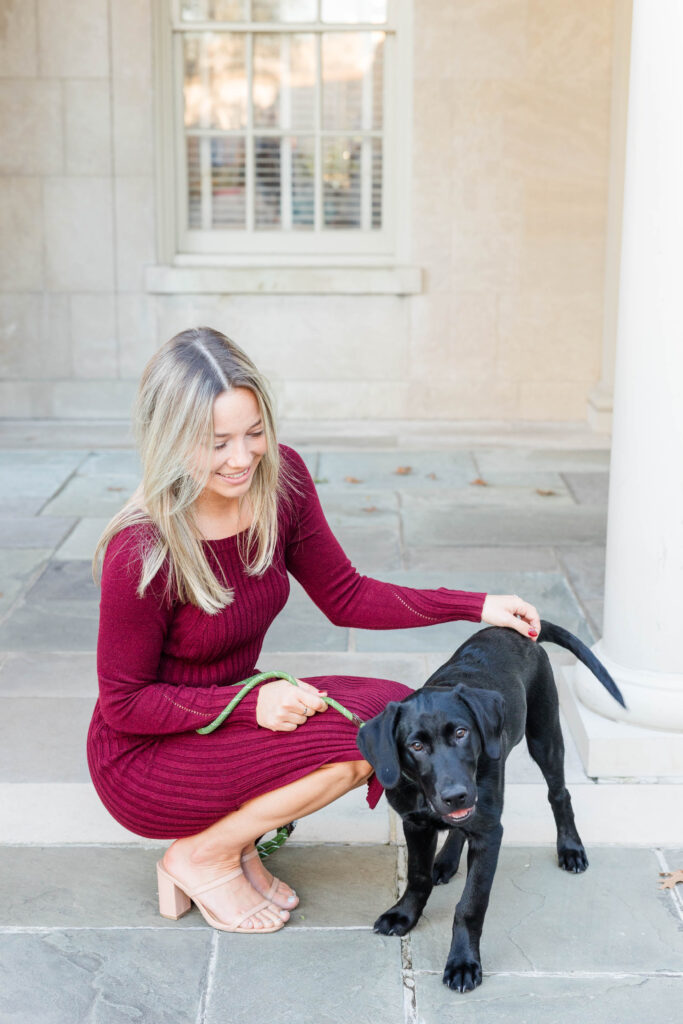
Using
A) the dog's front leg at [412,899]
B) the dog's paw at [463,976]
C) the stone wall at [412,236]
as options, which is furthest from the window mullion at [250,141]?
the dog's paw at [463,976]

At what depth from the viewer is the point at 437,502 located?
6.27m

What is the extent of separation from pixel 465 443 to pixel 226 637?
532 cm

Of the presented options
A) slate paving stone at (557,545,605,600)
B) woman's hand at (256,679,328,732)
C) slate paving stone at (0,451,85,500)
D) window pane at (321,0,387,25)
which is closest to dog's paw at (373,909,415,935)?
woman's hand at (256,679,328,732)

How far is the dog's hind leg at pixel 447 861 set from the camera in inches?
111

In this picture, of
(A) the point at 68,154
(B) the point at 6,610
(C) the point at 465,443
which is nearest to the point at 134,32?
(A) the point at 68,154

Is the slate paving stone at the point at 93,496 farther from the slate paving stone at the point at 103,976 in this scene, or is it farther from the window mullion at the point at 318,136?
the slate paving stone at the point at 103,976

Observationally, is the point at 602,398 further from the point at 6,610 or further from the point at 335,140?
the point at 6,610

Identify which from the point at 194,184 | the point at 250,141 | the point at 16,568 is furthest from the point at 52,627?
the point at 250,141

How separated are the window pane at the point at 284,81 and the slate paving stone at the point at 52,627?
15.0 ft

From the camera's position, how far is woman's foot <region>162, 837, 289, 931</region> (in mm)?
2623

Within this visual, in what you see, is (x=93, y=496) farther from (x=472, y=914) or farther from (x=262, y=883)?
(x=472, y=914)

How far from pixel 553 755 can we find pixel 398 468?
4.24m

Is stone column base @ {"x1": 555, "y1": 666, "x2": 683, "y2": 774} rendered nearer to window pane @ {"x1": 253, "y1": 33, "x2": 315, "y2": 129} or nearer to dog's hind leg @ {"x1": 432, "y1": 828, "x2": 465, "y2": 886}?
dog's hind leg @ {"x1": 432, "y1": 828, "x2": 465, "y2": 886}

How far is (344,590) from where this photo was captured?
2863mm
